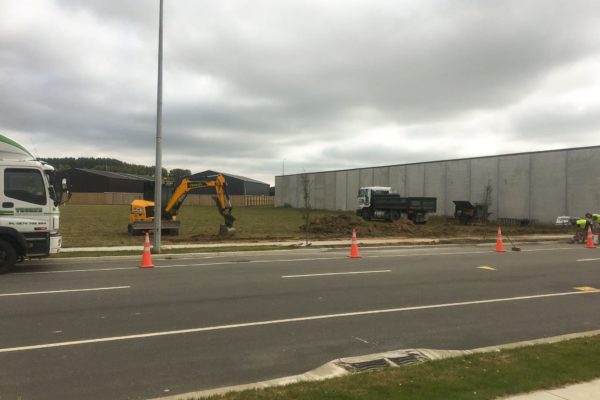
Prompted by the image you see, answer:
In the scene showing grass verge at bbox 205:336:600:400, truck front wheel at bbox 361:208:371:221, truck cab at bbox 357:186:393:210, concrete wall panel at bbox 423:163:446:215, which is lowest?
grass verge at bbox 205:336:600:400

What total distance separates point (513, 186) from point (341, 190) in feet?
88.9

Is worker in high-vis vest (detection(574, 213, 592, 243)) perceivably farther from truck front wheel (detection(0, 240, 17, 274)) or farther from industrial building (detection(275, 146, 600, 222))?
truck front wheel (detection(0, 240, 17, 274))

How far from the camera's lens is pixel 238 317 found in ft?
25.3

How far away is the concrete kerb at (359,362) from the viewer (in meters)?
4.54

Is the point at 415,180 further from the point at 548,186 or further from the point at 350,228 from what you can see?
the point at 350,228

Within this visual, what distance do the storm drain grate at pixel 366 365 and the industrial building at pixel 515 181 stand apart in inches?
1396

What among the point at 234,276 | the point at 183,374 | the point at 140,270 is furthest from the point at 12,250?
the point at 183,374

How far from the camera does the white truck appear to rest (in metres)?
12.3

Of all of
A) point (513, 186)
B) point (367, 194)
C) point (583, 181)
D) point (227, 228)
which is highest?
point (583, 181)

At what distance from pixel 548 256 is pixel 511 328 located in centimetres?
1196

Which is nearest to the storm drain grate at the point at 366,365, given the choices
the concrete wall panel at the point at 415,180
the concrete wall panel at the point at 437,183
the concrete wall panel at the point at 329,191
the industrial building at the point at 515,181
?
the industrial building at the point at 515,181

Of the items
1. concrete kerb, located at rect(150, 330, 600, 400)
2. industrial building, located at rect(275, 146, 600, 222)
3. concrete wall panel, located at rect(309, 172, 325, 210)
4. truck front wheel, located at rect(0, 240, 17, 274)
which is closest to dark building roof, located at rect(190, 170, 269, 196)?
concrete wall panel, located at rect(309, 172, 325, 210)

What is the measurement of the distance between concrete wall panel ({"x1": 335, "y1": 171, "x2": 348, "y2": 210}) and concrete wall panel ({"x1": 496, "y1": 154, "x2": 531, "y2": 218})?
24745 millimetres

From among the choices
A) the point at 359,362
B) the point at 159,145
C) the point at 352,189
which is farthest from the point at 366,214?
the point at 359,362
